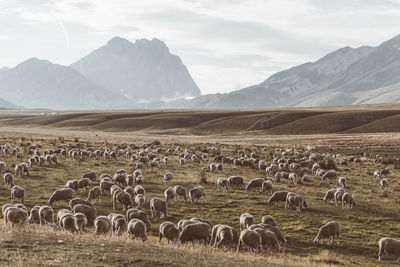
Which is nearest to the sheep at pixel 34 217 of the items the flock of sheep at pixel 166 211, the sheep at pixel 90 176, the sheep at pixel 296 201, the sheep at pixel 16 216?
the flock of sheep at pixel 166 211

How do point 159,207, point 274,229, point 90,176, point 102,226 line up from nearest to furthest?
point 102,226, point 274,229, point 159,207, point 90,176

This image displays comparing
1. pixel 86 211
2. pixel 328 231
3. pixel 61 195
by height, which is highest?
pixel 61 195

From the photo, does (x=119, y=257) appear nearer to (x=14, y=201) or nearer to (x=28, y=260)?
(x=28, y=260)

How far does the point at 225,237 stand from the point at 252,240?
1129 millimetres

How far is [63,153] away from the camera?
45500 millimetres

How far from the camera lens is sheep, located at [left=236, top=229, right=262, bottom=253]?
15.2m

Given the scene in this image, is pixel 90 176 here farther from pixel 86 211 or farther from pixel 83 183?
pixel 86 211

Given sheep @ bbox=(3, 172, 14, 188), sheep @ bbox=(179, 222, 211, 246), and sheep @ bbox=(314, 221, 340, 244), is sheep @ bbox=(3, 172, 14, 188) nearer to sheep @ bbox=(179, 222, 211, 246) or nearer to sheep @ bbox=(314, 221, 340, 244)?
sheep @ bbox=(179, 222, 211, 246)

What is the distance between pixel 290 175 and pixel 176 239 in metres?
18.5

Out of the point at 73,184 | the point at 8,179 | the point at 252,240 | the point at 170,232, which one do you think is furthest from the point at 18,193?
the point at 252,240

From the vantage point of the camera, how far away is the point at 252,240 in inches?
598

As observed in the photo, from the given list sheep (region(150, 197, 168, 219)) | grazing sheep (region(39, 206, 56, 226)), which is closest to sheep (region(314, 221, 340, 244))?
sheep (region(150, 197, 168, 219))

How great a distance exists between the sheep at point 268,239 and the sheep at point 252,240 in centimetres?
59

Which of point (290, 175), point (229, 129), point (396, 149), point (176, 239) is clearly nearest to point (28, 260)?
point (176, 239)
